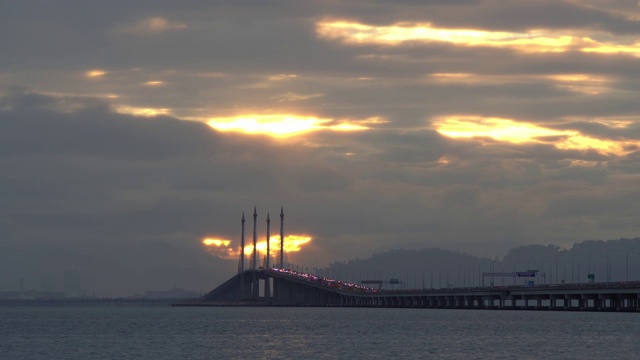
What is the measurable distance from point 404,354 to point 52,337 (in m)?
59.2

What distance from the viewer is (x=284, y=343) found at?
13025 centimetres

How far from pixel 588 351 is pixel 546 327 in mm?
48272

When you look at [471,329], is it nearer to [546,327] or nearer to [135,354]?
[546,327]

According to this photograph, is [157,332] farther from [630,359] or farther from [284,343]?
[630,359]

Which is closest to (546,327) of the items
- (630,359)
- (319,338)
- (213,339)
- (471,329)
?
(471,329)

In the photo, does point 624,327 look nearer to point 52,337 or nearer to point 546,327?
point 546,327

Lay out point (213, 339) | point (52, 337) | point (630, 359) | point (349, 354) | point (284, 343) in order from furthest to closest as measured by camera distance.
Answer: point (52, 337) → point (213, 339) → point (284, 343) → point (349, 354) → point (630, 359)

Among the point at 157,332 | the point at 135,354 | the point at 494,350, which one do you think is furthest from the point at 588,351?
the point at 157,332

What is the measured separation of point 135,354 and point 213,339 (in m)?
25.8

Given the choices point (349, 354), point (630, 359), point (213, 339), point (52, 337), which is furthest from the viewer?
point (52, 337)

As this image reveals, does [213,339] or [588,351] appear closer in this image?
[588,351]

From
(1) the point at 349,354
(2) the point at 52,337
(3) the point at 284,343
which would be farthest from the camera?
(2) the point at 52,337

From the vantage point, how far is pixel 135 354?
373 feet

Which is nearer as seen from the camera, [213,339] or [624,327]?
[213,339]
